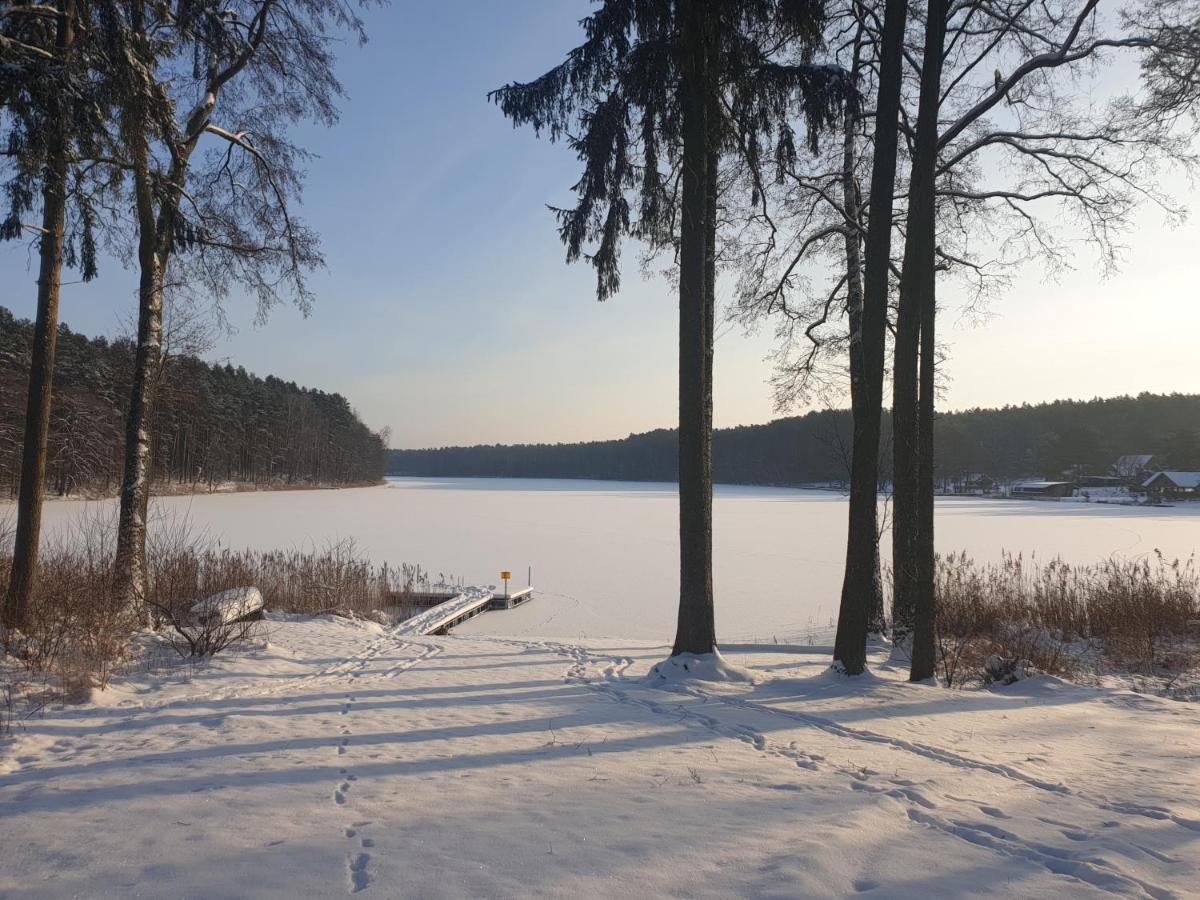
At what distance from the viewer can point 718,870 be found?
2768 mm

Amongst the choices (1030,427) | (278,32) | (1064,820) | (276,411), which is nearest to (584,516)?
(278,32)

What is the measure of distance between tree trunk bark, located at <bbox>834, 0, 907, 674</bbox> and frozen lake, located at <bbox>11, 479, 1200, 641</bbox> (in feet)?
15.1

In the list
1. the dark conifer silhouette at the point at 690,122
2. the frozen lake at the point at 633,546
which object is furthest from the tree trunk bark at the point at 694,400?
the frozen lake at the point at 633,546

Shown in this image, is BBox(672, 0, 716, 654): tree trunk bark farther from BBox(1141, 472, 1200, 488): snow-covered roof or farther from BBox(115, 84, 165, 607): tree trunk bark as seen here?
BBox(1141, 472, 1200, 488): snow-covered roof

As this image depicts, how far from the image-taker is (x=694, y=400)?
23.8ft

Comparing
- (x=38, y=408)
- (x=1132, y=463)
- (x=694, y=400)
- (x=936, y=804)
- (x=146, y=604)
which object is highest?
(x=1132, y=463)

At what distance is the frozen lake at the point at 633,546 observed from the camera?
13547 millimetres

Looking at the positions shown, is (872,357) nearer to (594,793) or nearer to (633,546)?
(594,793)

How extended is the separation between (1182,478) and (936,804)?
76.0 meters

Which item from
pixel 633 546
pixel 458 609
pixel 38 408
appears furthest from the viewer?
pixel 633 546

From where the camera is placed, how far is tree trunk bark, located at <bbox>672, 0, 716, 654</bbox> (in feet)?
23.4

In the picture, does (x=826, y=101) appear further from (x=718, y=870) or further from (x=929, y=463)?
(x=718, y=870)

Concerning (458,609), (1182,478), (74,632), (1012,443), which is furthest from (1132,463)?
(74,632)

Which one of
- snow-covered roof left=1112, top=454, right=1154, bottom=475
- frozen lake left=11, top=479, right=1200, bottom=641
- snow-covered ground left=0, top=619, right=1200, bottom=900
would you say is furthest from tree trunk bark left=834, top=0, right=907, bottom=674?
snow-covered roof left=1112, top=454, right=1154, bottom=475
